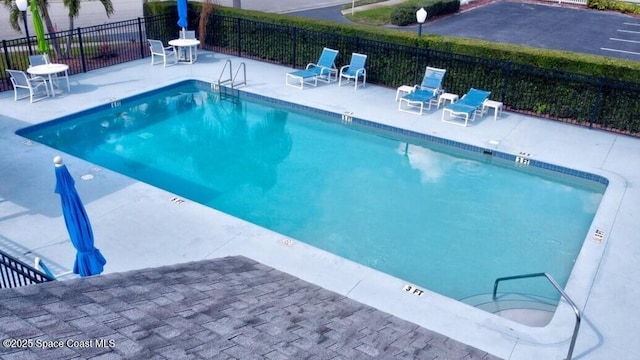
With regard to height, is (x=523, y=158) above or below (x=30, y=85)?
below

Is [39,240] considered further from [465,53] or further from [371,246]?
[465,53]

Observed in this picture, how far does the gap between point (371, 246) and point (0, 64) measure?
14615mm

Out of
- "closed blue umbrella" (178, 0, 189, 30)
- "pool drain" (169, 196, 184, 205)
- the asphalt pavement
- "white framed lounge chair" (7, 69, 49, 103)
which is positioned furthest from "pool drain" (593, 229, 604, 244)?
the asphalt pavement

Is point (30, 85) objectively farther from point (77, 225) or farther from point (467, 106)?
point (467, 106)

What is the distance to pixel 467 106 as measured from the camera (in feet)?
44.0

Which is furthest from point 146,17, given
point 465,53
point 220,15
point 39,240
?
point 39,240

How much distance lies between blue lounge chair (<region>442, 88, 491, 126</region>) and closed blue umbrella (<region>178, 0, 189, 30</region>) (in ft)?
30.8

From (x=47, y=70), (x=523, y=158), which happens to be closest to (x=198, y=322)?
(x=523, y=158)

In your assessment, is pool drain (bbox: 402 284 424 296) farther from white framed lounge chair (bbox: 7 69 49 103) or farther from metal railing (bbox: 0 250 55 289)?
white framed lounge chair (bbox: 7 69 49 103)

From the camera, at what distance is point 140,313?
12.4ft

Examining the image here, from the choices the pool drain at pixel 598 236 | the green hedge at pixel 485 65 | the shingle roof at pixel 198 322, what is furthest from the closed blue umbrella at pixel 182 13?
the shingle roof at pixel 198 322

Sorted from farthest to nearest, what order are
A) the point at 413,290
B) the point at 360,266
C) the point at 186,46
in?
1. the point at 186,46
2. the point at 360,266
3. the point at 413,290

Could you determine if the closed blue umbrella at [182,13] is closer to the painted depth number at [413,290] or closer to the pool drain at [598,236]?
the painted depth number at [413,290]

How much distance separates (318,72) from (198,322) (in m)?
12.8
